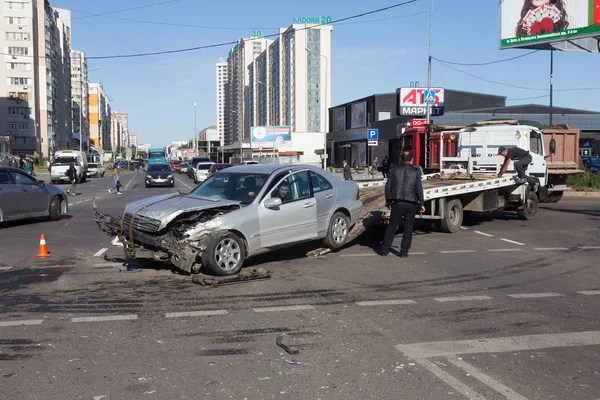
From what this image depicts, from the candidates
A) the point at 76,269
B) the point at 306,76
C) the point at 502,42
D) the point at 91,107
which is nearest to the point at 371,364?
the point at 76,269

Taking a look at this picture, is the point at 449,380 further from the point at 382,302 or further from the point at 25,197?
the point at 25,197

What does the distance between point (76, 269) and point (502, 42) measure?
3175 cm

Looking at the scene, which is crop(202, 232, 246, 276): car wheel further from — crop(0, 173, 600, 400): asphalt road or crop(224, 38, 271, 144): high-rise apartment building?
crop(224, 38, 271, 144): high-rise apartment building

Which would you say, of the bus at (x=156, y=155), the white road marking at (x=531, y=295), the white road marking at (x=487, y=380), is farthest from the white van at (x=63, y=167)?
the white road marking at (x=487, y=380)

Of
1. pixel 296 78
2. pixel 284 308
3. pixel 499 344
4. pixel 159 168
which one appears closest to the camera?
pixel 499 344

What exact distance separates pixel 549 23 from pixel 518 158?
2125 cm

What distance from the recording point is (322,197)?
10.5 meters

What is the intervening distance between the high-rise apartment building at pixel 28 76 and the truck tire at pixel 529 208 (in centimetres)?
8376

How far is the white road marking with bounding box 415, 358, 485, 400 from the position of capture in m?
4.46

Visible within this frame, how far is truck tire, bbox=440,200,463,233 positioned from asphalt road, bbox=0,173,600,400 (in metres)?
2.67

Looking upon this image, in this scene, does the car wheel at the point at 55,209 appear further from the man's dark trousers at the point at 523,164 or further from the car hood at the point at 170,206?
the man's dark trousers at the point at 523,164

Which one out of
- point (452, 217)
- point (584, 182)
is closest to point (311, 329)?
point (452, 217)

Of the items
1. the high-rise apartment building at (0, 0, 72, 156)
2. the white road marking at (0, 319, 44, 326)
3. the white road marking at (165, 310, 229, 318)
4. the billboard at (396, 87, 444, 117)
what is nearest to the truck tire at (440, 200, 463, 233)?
the white road marking at (165, 310, 229, 318)

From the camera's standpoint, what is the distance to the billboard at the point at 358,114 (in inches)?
2697
